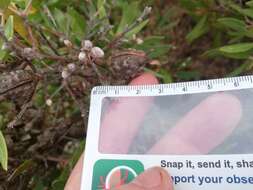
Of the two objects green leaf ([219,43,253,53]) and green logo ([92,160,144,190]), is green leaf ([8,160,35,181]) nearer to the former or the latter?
green logo ([92,160,144,190])

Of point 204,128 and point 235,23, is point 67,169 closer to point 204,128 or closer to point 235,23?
point 204,128

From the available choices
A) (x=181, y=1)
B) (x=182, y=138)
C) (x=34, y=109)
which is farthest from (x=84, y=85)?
(x=181, y=1)

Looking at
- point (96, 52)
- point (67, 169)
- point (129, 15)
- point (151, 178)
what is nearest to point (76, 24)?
point (129, 15)

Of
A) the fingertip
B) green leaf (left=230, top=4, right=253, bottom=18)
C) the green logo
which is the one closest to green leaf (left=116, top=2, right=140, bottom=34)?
the fingertip

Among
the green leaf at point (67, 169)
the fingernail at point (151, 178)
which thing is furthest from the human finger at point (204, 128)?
the green leaf at point (67, 169)

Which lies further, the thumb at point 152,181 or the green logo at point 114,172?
the green logo at point 114,172

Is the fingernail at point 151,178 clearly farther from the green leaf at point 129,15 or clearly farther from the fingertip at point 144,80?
the green leaf at point 129,15
